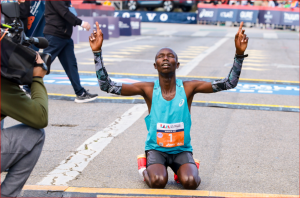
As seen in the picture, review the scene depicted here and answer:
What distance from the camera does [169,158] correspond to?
413 cm

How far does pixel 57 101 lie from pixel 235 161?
13.2 ft

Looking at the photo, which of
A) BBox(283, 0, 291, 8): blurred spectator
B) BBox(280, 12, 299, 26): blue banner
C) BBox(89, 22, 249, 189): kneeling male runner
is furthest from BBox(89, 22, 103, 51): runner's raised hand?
BBox(283, 0, 291, 8): blurred spectator

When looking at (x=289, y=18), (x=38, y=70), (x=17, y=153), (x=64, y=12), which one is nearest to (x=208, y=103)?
(x=64, y=12)

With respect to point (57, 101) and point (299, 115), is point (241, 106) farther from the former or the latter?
point (57, 101)

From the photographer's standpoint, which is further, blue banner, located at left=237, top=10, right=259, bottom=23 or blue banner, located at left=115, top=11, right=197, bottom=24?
blue banner, located at left=115, top=11, right=197, bottom=24

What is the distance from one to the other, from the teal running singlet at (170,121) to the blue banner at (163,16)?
30.0 meters

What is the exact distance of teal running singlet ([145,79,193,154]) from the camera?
396cm

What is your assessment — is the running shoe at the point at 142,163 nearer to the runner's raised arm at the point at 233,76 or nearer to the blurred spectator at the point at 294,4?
the runner's raised arm at the point at 233,76

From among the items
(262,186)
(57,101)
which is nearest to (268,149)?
(262,186)

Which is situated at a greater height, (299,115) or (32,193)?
(32,193)

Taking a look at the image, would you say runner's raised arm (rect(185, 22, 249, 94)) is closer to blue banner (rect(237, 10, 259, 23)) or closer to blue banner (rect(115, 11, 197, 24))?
blue banner (rect(237, 10, 259, 23))

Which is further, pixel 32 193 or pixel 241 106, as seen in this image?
pixel 241 106

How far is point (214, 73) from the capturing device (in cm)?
1125

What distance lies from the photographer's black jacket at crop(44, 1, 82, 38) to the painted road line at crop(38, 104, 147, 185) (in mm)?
1858
